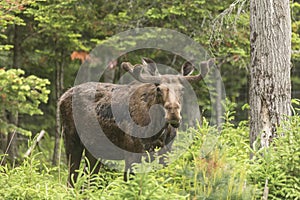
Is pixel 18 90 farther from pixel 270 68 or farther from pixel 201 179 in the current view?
pixel 201 179

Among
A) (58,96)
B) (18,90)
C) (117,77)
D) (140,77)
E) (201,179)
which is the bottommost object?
(58,96)

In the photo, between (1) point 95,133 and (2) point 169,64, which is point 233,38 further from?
(1) point 95,133

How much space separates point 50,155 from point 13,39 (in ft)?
13.2

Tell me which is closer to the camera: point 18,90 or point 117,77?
point 18,90

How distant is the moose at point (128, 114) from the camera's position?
764 centimetres

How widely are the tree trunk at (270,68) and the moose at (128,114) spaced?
785 mm

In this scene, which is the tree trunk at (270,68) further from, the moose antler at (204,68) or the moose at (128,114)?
the moose at (128,114)

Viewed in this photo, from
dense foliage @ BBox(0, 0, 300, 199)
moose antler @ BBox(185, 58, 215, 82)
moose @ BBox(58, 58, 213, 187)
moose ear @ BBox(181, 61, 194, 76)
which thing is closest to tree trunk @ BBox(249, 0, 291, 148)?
dense foliage @ BBox(0, 0, 300, 199)

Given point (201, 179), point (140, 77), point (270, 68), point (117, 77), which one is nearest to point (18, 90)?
point (140, 77)

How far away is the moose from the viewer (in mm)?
7645

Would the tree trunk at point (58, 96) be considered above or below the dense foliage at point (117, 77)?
below

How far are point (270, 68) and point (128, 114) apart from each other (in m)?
2.14

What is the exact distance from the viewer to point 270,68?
732 cm

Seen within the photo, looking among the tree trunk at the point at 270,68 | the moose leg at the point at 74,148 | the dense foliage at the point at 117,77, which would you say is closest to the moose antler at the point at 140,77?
the dense foliage at the point at 117,77
